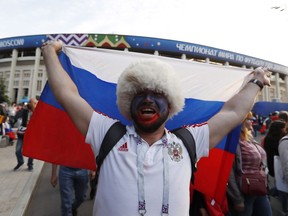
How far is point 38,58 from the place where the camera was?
41.5m

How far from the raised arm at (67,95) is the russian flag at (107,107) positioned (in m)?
0.73

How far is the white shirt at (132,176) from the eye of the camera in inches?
49.9

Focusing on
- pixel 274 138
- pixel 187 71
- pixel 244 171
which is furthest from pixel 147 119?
pixel 274 138

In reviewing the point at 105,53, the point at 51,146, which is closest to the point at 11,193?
the point at 51,146

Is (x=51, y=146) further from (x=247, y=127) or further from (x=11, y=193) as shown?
(x=11, y=193)

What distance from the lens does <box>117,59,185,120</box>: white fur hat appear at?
4.69 ft

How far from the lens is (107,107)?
89.6 inches

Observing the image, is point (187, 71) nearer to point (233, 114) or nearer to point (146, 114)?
point (233, 114)

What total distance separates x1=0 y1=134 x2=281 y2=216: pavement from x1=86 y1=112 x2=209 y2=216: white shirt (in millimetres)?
3343

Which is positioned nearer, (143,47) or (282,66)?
(143,47)

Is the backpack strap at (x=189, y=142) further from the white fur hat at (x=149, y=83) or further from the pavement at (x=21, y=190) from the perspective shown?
the pavement at (x=21, y=190)

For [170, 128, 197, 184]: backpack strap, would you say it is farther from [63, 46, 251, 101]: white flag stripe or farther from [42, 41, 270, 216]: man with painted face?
[63, 46, 251, 101]: white flag stripe

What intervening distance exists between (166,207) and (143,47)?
41.2 m

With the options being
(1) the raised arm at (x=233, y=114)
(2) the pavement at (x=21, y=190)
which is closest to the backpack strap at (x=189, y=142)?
(1) the raised arm at (x=233, y=114)
